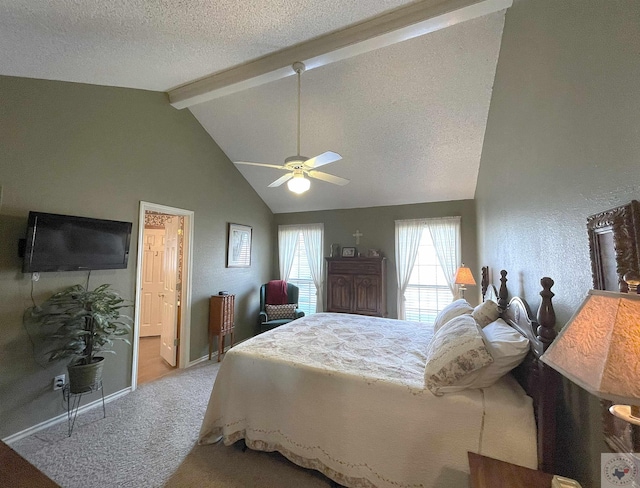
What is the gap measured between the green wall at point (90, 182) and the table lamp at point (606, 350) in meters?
3.53

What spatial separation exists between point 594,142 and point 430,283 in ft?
12.8

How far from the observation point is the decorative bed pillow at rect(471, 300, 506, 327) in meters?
2.22

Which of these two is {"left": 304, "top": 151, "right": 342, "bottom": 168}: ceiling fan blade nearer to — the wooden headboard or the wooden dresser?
the wooden headboard

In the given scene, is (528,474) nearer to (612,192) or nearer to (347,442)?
(347,442)

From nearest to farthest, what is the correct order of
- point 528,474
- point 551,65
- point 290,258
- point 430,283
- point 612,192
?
1. point 612,192
2. point 528,474
3. point 551,65
4. point 430,283
5. point 290,258

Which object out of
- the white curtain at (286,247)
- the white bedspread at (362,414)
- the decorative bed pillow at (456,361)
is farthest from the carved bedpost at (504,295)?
the white curtain at (286,247)

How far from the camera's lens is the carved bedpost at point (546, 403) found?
4.26 feet

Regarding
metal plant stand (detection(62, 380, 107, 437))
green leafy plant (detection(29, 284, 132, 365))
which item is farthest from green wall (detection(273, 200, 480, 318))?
metal plant stand (detection(62, 380, 107, 437))

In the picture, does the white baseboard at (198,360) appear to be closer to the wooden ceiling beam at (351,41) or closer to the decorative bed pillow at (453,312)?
the decorative bed pillow at (453,312)

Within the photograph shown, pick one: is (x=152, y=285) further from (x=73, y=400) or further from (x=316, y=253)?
(x=316, y=253)

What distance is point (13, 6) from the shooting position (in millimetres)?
1618

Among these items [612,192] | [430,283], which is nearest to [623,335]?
[612,192]

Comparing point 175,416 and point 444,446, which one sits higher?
point 444,446

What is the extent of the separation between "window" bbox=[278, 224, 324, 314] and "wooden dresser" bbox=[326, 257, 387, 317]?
471 mm
